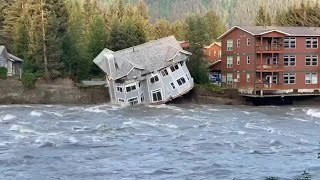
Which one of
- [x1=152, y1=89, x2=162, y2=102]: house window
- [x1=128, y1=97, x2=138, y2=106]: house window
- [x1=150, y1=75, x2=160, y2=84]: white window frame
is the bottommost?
[x1=128, y1=97, x2=138, y2=106]: house window

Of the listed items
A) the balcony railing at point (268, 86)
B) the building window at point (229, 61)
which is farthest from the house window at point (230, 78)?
the balcony railing at point (268, 86)

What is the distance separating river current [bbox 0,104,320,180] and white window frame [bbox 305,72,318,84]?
32.3 ft

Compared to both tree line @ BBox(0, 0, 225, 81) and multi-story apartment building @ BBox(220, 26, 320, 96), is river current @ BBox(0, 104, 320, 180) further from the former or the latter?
tree line @ BBox(0, 0, 225, 81)

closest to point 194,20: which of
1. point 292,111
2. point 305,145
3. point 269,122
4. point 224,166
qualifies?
point 292,111

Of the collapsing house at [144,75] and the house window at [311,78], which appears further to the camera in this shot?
the house window at [311,78]

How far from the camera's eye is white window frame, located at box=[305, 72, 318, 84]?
6831 centimetres

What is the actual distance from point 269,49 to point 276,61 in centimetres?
182

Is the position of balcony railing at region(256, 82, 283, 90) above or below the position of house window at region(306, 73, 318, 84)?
below

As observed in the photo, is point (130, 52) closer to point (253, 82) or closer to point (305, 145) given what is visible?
point (253, 82)

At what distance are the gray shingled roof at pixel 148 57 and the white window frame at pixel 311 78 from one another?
13602 mm

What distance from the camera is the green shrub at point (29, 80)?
66250 mm

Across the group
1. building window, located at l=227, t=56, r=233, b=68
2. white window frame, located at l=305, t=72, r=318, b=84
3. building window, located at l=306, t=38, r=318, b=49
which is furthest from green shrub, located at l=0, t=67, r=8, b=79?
building window, located at l=306, t=38, r=318, b=49

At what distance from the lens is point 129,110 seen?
58.4 m

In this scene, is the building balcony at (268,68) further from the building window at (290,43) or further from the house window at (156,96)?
the house window at (156,96)
